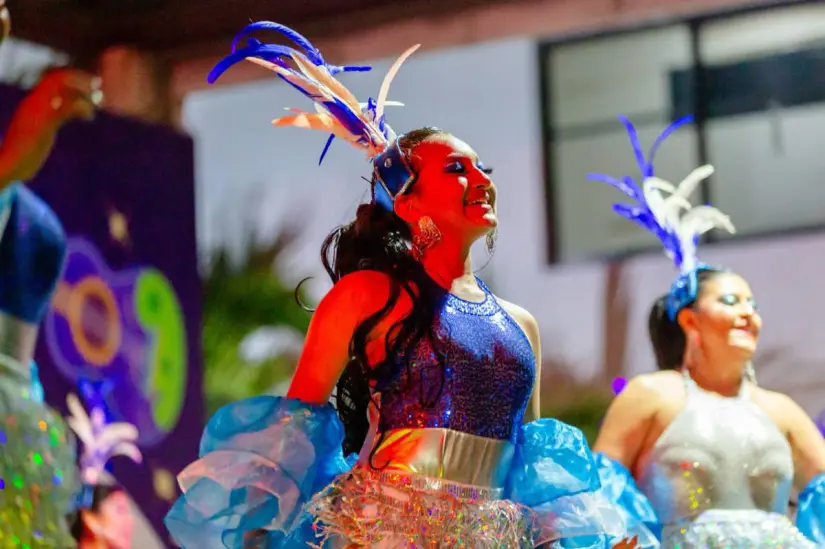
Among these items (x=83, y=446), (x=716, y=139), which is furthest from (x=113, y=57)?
(x=716, y=139)

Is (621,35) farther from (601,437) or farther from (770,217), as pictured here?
(601,437)

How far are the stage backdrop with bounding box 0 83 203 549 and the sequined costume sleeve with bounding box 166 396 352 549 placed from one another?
7.73ft

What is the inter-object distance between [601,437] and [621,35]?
4031 mm

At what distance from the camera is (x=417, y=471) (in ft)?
7.95

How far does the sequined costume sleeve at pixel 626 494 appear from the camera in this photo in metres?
3.11

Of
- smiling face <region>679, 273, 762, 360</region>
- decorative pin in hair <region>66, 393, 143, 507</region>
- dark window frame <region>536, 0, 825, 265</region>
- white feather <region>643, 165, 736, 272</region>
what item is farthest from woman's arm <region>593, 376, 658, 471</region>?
dark window frame <region>536, 0, 825, 265</region>

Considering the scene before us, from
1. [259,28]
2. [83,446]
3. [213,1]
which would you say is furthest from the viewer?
[213,1]

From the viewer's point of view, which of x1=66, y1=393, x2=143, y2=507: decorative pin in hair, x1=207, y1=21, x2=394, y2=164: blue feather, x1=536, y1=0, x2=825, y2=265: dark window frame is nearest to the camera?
x1=207, y1=21, x2=394, y2=164: blue feather

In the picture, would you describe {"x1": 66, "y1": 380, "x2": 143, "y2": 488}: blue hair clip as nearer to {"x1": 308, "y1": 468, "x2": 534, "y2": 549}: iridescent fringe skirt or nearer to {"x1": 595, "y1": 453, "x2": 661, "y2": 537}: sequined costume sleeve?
{"x1": 595, "y1": 453, "x2": 661, "y2": 537}: sequined costume sleeve

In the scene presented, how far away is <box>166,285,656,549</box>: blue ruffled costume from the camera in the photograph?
2383 millimetres

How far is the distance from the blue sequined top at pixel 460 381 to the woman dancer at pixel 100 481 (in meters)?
2.14

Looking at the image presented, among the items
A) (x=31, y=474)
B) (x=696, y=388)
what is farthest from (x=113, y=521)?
(x=696, y=388)

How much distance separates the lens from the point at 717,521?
3387mm

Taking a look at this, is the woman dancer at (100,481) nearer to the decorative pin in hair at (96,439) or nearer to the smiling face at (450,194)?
the decorative pin in hair at (96,439)
